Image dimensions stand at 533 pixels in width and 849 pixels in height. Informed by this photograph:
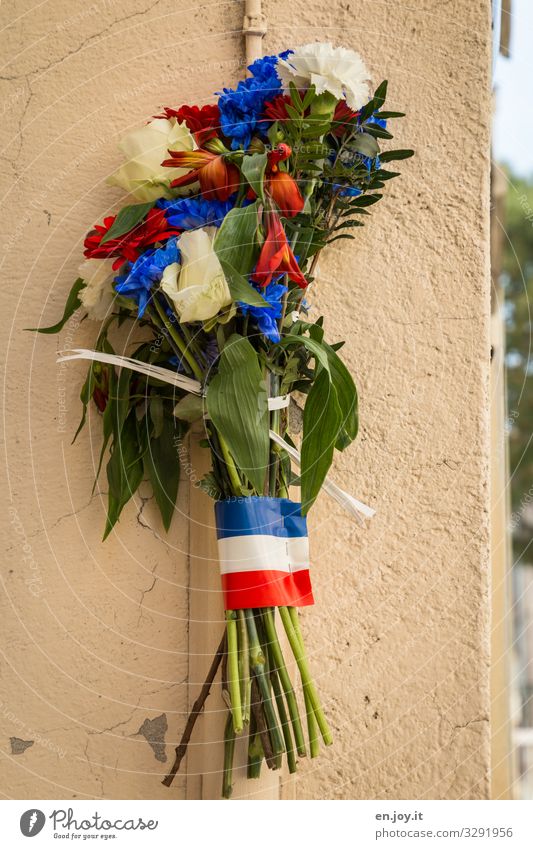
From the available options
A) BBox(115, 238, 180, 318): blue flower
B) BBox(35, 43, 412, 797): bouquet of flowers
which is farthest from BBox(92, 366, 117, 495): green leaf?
BBox(115, 238, 180, 318): blue flower

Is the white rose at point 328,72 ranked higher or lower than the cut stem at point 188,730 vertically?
higher

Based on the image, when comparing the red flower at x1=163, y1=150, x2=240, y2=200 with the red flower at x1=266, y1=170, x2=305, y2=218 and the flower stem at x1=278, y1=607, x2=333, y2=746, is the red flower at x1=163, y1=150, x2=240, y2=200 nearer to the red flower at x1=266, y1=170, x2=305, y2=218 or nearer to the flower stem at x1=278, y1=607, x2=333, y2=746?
the red flower at x1=266, y1=170, x2=305, y2=218

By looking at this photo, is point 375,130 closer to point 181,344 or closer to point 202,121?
→ point 202,121

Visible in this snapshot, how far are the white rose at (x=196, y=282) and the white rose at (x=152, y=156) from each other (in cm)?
8

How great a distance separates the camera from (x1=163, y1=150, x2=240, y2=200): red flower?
0.75 metres

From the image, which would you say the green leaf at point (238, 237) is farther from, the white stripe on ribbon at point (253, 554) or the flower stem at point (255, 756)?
the flower stem at point (255, 756)

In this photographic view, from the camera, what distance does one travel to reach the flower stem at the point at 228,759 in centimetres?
77

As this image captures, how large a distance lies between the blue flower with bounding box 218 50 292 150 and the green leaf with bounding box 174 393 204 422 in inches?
9.1

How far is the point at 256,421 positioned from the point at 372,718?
0.35m

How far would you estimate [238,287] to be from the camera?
2.35 ft

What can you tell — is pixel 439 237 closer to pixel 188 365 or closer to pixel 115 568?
pixel 188 365

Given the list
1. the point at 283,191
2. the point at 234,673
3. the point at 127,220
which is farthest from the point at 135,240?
the point at 234,673

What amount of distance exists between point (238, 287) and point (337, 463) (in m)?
0.26

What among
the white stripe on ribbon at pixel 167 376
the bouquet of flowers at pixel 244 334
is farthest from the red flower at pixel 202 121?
the white stripe on ribbon at pixel 167 376
